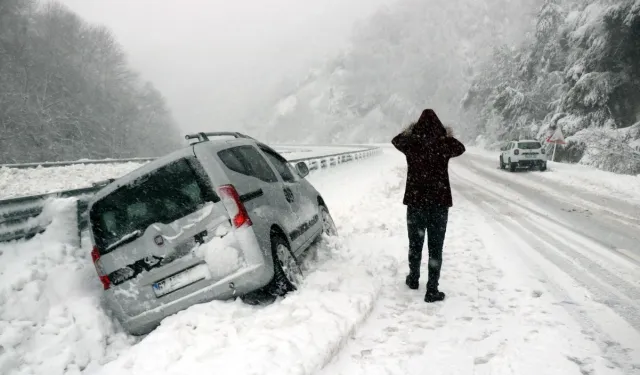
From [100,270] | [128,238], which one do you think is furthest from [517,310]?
[100,270]

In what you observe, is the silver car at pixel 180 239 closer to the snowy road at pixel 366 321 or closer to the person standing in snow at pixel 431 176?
the snowy road at pixel 366 321

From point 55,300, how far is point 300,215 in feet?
9.61

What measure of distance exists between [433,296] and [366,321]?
3.05ft

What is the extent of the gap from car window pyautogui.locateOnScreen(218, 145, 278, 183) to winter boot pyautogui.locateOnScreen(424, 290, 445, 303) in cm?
229

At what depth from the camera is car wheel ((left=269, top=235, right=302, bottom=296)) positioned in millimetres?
4660

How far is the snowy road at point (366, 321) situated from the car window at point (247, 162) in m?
1.38

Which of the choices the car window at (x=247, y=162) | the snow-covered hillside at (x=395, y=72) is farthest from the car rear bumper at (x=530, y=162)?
the snow-covered hillside at (x=395, y=72)

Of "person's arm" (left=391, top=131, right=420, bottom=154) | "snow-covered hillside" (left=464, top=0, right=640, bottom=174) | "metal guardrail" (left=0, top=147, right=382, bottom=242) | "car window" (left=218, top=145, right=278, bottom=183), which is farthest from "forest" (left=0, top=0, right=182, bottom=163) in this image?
"snow-covered hillside" (left=464, top=0, right=640, bottom=174)

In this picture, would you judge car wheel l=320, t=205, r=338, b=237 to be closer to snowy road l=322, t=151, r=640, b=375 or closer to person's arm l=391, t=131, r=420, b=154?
snowy road l=322, t=151, r=640, b=375

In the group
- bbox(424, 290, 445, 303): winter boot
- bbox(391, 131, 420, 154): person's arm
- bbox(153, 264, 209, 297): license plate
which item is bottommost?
bbox(424, 290, 445, 303): winter boot

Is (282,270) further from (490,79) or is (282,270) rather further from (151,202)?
(490,79)

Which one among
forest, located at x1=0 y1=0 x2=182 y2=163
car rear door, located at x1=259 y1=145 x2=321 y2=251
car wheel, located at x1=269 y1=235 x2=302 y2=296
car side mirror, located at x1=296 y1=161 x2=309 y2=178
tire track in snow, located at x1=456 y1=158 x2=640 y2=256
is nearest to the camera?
car wheel, located at x1=269 y1=235 x2=302 y2=296

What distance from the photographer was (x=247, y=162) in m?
5.20

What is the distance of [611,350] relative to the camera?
12.1 feet
